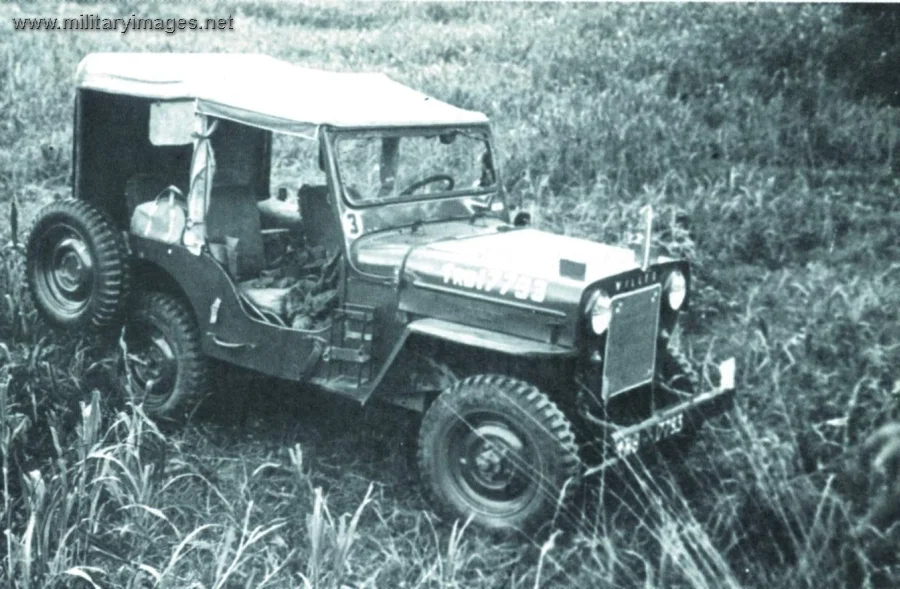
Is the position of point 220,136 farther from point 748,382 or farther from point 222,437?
point 748,382

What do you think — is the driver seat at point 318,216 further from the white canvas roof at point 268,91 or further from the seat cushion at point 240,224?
the white canvas roof at point 268,91

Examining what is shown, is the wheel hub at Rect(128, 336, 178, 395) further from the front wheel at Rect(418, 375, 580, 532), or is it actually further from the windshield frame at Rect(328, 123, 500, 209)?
the front wheel at Rect(418, 375, 580, 532)

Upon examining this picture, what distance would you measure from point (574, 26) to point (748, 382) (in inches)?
228

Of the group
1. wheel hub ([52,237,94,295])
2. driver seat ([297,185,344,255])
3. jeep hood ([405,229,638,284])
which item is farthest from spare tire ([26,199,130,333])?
jeep hood ([405,229,638,284])

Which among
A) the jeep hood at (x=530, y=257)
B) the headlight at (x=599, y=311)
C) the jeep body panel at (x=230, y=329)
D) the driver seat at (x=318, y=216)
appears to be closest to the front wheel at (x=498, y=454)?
Answer: the headlight at (x=599, y=311)

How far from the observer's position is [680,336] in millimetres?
6121

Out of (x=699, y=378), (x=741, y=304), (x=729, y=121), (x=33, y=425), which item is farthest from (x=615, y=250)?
(x=729, y=121)

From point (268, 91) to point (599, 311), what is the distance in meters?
1.98

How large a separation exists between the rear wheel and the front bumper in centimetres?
217

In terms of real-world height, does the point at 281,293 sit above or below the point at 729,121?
below

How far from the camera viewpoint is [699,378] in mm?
4930

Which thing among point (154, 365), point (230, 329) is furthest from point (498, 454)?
point (154, 365)

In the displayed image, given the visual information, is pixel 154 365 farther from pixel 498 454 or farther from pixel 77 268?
pixel 498 454

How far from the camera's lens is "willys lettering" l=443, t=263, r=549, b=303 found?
4.12m
